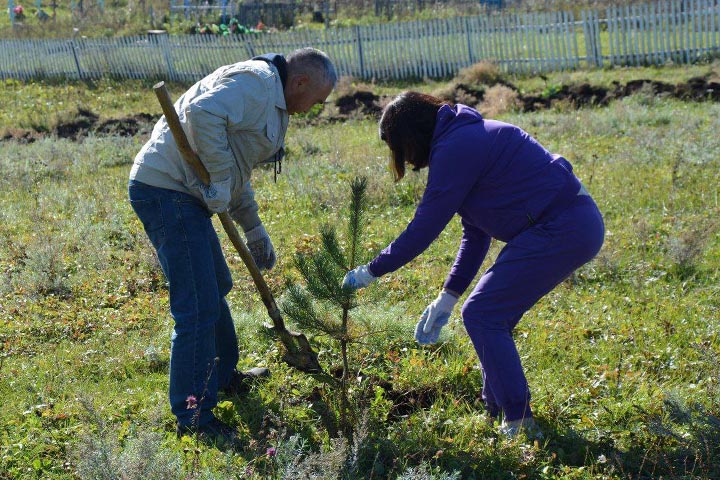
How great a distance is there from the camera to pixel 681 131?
9383mm

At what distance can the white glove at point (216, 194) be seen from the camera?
11.4 ft

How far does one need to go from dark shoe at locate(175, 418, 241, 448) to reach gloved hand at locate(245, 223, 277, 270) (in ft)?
A: 3.15

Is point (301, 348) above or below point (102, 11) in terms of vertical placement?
below

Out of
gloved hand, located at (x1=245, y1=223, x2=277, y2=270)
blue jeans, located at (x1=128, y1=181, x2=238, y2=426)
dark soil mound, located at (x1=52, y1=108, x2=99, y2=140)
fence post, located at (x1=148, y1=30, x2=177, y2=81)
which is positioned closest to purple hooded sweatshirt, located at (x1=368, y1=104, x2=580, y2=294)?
blue jeans, located at (x1=128, y1=181, x2=238, y2=426)

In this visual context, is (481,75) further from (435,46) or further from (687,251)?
(687,251)

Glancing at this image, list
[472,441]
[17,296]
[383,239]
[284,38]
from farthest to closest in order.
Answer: [284,38] → [383,239] → [17,296] → [472,441]

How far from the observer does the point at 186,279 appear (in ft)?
11.7

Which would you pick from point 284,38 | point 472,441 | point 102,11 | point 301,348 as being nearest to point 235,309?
point 301,348

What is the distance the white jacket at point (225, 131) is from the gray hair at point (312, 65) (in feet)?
0.33

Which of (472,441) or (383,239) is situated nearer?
(472,441)

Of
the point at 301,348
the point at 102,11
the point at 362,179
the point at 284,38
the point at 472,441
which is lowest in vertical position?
the point at 472,441

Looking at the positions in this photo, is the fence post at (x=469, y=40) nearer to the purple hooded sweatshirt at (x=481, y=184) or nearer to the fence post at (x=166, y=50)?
the fence post at (x=166, y=50)

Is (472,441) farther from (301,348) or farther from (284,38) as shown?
(284,38)

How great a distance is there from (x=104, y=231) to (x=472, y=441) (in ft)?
15.4
